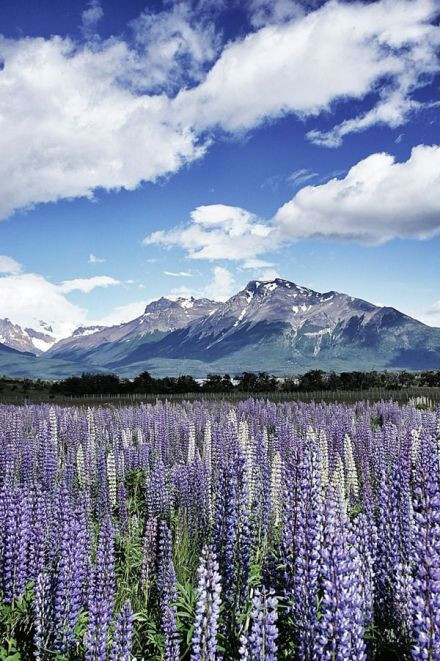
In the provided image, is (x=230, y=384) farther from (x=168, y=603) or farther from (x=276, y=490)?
(x=168, y=603)

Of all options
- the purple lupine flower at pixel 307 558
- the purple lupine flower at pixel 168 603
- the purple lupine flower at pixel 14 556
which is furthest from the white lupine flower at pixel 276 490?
the purple lupine flower at pixel 14 556

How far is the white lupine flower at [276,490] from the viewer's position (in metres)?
9.76

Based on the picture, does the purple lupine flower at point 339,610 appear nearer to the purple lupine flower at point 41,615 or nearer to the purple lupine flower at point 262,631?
the purple lupine flower at point 262,631

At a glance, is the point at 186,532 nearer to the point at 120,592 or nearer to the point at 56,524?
the point at 120,592

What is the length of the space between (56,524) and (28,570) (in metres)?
0.76

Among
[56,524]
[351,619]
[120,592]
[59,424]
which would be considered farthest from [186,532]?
[59,424]

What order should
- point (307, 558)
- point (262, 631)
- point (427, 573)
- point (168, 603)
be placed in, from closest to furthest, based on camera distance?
point (427, 573), point (262, 631), point (307, 558), point (168, 603)

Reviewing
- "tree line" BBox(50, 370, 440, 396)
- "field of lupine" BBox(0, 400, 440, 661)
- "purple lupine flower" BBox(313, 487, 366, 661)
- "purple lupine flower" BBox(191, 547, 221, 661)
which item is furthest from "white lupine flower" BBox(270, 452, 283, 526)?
"tree line" BBox(50, 370, 440, 396)

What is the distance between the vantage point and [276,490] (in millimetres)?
9992

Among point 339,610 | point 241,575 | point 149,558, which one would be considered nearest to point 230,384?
point 149,558

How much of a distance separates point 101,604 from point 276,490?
5836 millimetres

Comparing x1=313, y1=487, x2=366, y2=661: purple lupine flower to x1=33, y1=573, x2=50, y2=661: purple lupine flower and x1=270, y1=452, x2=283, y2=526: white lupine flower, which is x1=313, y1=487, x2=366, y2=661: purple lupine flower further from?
x1=270, y1=452, x2=283, y2=526: white lupine flower

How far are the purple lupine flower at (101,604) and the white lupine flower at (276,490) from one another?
494 cm

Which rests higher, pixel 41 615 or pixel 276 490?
pixel 276 490
